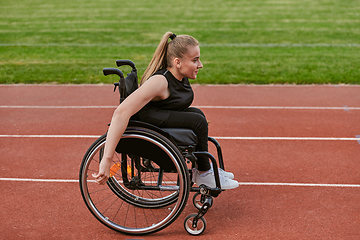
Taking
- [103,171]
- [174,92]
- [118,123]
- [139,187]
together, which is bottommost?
[139,187]

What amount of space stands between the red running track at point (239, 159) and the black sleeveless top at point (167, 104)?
0.88 meters

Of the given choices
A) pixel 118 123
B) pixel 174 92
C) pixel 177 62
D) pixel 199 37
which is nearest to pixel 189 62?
pixel 177 62

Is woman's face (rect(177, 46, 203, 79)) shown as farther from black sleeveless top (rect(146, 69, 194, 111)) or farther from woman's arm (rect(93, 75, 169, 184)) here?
woman's arm (rect(93, 75, 169, 184))

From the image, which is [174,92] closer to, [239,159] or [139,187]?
[139,187]

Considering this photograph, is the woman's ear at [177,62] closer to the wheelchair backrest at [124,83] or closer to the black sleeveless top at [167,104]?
the black sleeveless top at [167,104]

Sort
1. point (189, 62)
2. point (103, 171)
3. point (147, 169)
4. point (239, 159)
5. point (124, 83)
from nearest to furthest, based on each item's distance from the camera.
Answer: point (103, 171) → point (124, 83) → point (189, 62) → point (147, 169) → point (239, 159)

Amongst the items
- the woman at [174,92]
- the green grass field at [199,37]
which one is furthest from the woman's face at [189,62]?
the green grass field at [199,37]

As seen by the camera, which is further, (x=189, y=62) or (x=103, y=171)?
(x=189, y=62)

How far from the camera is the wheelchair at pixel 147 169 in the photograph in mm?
2939

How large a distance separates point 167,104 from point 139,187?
0.69 metres

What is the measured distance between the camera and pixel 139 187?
10.8ft

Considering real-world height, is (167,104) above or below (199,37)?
above

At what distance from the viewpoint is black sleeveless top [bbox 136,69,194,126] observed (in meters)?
3.06

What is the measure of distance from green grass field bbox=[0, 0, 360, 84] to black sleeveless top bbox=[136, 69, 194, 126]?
5.03 m
